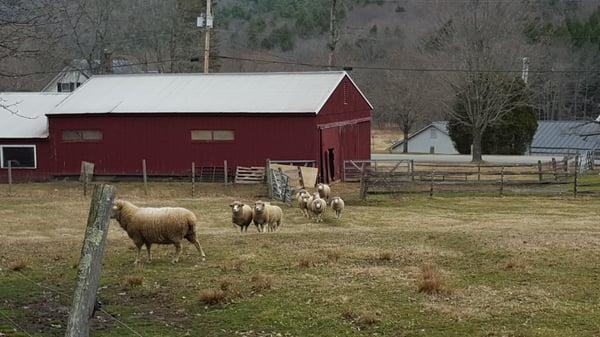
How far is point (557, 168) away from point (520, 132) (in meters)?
22.0

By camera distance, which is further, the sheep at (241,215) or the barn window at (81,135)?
the barn window at (81,135)

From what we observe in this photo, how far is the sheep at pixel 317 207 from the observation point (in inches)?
936

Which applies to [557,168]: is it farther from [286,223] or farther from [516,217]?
[286,223]

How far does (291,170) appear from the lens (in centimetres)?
3450

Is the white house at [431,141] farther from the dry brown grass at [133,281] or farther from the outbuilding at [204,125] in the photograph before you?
the dry brown grass at [133,281]

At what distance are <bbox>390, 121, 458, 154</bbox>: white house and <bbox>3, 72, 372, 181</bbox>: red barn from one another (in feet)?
120

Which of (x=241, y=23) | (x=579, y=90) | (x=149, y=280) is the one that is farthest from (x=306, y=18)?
(x=149, y=280)

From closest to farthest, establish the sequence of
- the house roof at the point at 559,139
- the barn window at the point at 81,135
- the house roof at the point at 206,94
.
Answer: the house roof at the point at 206,94, the barn window at the point at 81,135, the house roof at the point at 559,139

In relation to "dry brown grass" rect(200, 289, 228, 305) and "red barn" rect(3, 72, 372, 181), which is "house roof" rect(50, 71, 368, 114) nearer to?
"red barn" rect(3, 72, 372, 181)

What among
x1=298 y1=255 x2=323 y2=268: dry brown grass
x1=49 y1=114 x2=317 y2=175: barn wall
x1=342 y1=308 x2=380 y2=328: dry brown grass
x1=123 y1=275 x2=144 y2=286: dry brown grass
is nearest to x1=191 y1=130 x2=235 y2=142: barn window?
x1=49 y1=114 x2=317 y2=175: barn wall

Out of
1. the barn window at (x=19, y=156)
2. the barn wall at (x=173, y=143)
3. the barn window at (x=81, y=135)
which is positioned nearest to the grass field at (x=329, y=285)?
the barn wall at (x=173, y=143)

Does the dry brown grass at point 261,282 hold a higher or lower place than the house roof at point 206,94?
lower

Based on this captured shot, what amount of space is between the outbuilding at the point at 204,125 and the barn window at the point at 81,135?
5 cm

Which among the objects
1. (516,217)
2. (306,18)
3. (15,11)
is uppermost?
(306,18)
